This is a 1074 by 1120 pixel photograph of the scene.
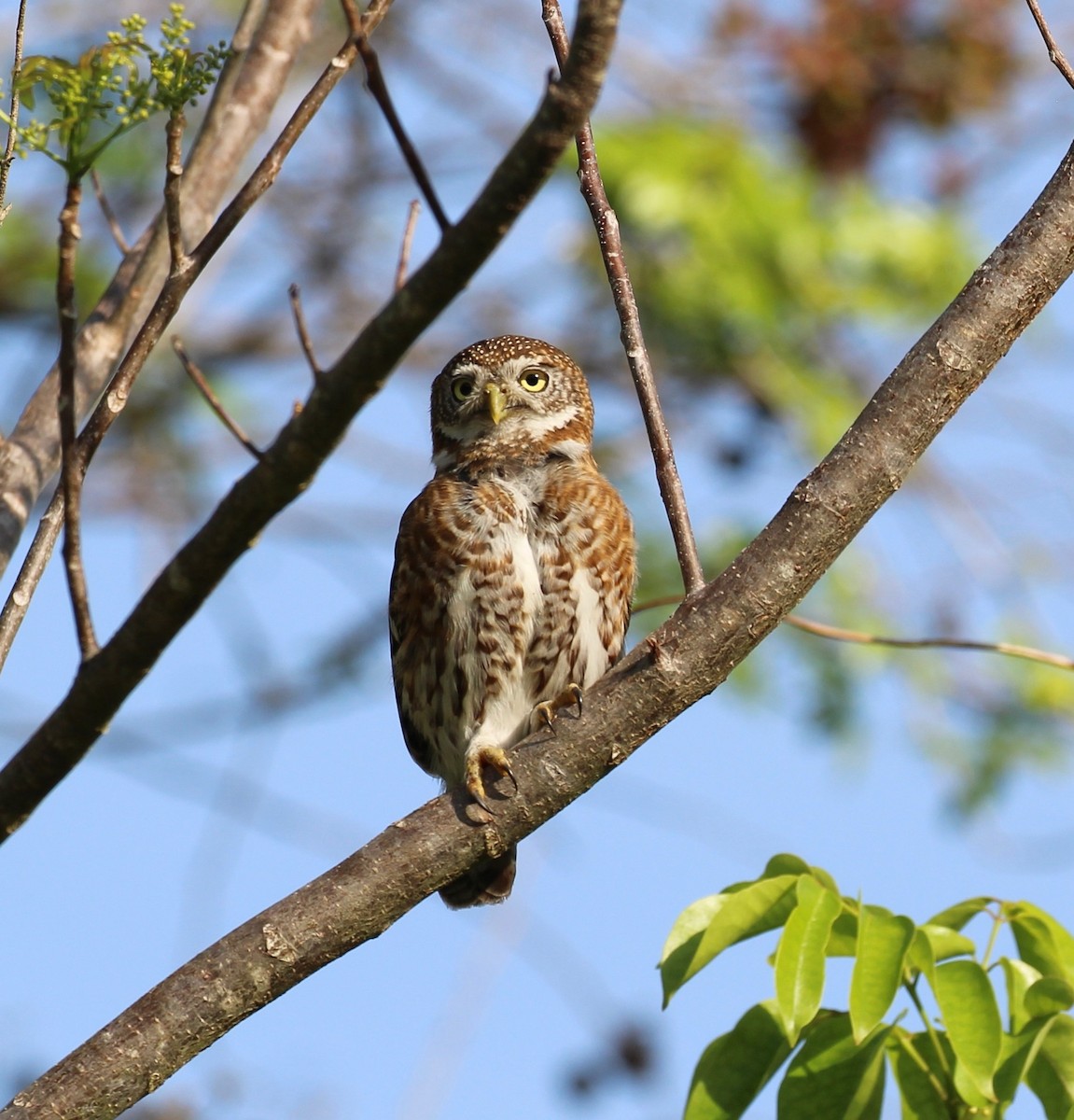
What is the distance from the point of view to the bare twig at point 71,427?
2.15 metres

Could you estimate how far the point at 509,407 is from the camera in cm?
482

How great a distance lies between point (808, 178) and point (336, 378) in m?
6.57

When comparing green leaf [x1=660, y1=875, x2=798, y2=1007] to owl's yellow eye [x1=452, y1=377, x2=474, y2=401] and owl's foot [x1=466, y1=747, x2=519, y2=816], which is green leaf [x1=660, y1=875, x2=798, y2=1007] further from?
owl's yellow eye [x1=452, y1=377, x2=474, y2=401]

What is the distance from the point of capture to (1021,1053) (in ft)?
8.38

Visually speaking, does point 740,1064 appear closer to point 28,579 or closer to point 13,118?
point 28,579

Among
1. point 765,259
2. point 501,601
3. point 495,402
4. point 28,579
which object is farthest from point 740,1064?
point 765,259

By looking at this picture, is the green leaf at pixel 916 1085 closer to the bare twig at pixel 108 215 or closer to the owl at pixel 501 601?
the owl at pixel 501 601

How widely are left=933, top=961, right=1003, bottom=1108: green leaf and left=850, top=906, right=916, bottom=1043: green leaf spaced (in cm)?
9

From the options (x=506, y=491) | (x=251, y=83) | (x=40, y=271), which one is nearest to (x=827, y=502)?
(x=506, y=491)

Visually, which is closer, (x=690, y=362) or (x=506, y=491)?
(x=506, y=491)

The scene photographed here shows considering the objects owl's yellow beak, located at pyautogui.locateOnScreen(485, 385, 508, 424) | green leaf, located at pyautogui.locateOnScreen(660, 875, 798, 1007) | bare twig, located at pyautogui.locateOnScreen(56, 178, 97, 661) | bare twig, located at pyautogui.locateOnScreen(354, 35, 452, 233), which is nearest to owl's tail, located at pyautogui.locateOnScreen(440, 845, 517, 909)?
owl's yellow beak, located at pyautogui.locateOnScreen(485, 385, 508, 424)

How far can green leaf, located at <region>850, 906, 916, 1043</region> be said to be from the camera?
8.39 ft

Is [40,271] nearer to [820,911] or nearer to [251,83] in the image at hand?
[251,83]

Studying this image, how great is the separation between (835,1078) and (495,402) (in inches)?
100
